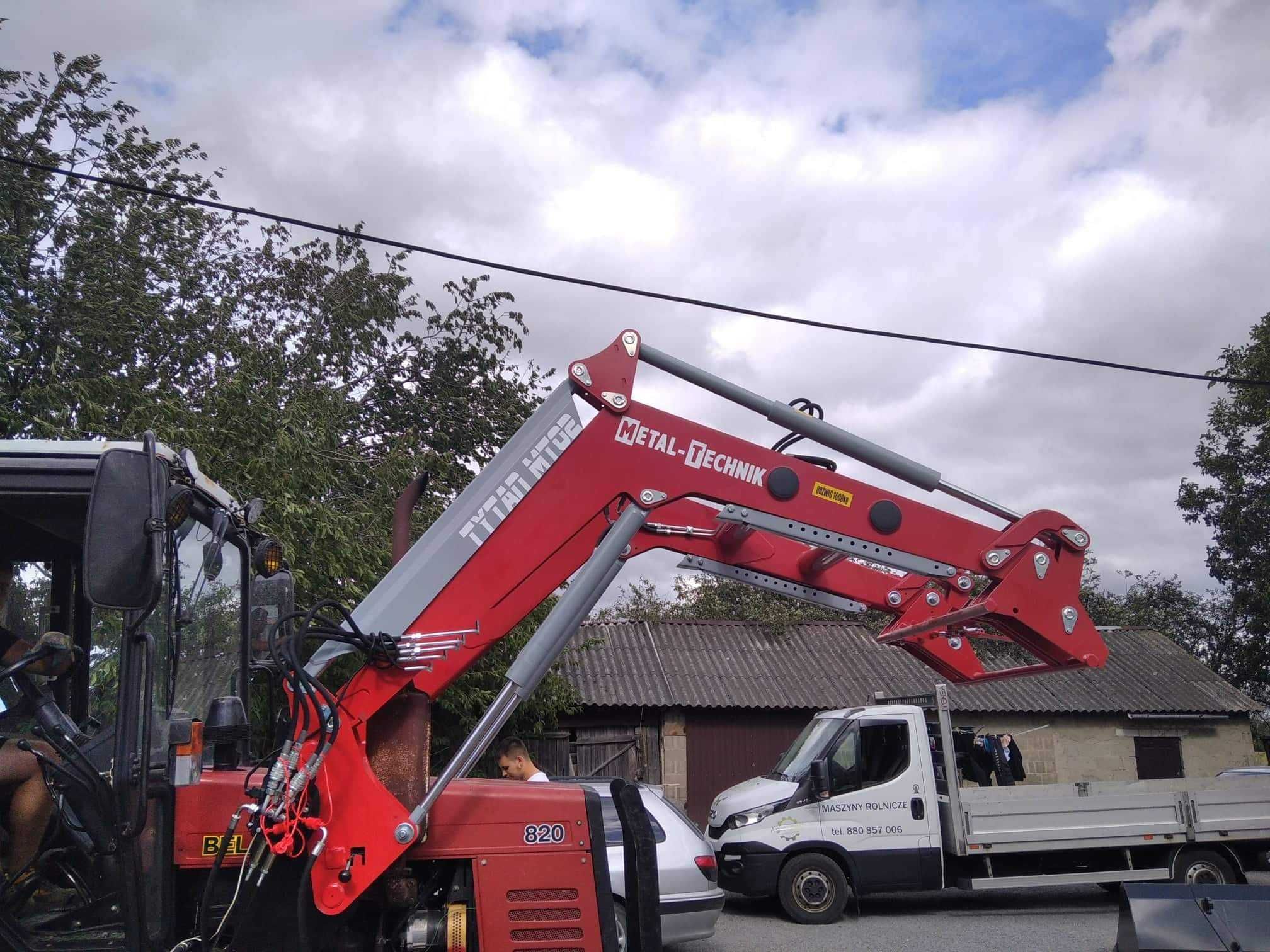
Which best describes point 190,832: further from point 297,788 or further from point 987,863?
point 987,863

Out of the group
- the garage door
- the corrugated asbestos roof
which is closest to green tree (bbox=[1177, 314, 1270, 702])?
the corrugated asbestos roof

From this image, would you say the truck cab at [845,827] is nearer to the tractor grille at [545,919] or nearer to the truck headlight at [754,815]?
the truck headlight at [754,815]

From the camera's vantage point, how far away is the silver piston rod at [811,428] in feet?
15.6

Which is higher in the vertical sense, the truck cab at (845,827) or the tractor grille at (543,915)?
the tractor grille at (543,915)

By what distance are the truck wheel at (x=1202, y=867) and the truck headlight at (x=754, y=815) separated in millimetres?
4393

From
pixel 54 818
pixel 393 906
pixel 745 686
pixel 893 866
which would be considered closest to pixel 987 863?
pixel 893 866

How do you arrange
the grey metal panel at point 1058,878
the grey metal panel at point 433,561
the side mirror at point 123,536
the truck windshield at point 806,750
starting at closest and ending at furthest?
the side mirror at point 123,536
the grey metal panel at point 433,561
the grey metal panel at point 1058,878
the truck windshield at point 806,750

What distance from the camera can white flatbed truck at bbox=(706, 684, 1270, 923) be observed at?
453 inches

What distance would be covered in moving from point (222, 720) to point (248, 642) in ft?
3.24

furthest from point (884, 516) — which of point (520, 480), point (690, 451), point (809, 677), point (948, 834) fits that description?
point (809, 677)

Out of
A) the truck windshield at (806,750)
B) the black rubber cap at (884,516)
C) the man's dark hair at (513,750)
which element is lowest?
the truck windshield at (806,750)

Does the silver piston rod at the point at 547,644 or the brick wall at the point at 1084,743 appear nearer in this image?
the silver piston rod at the point at 547,644

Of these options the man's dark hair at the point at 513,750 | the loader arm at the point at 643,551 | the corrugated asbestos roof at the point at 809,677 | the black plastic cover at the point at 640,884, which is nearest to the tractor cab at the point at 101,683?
the loader arm at the point at 643,551

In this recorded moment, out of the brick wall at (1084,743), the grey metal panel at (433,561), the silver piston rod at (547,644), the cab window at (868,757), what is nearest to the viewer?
the silver piston rod at (547,644)
